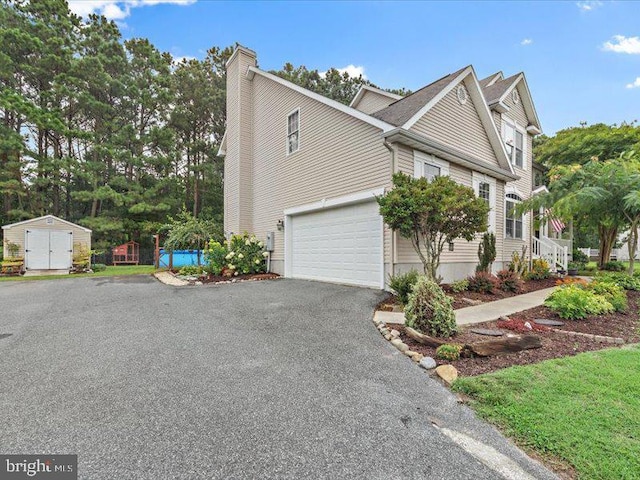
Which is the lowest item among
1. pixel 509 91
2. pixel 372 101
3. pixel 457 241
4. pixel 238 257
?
pixel 238 257

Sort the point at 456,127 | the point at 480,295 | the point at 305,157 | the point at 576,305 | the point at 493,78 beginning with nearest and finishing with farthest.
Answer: the point at 576,305 < the point at 480,295 < the point at 456,127 < the point at 305,157 < the point at 493,78

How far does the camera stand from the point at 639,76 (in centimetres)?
1435

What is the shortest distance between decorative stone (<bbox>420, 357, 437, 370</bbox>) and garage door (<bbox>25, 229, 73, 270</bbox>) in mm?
18271

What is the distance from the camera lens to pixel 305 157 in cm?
1068

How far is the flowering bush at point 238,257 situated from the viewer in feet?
37.3

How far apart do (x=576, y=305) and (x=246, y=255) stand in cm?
929

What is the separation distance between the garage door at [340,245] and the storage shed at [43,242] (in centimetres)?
1264

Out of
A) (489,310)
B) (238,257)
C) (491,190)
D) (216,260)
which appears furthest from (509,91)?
(216,260)

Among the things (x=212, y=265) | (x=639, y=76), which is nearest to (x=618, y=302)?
(x=212, y=265)

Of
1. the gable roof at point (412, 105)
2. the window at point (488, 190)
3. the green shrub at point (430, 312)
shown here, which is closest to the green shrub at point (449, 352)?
the green shrub at point (430, 312)

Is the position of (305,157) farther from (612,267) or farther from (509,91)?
(612,267)

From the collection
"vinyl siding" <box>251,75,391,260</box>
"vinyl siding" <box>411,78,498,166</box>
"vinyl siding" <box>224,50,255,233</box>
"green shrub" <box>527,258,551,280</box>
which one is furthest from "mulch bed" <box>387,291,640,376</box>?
"vinyl siding" <box>224,50,255,233</box>

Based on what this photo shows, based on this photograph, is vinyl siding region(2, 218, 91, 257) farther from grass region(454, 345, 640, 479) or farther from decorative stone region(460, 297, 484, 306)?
grass region(454, 345, 640, 479)

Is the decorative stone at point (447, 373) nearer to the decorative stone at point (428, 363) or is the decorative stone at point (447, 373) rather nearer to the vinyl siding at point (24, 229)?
the decorative stone at point (428, 363)
